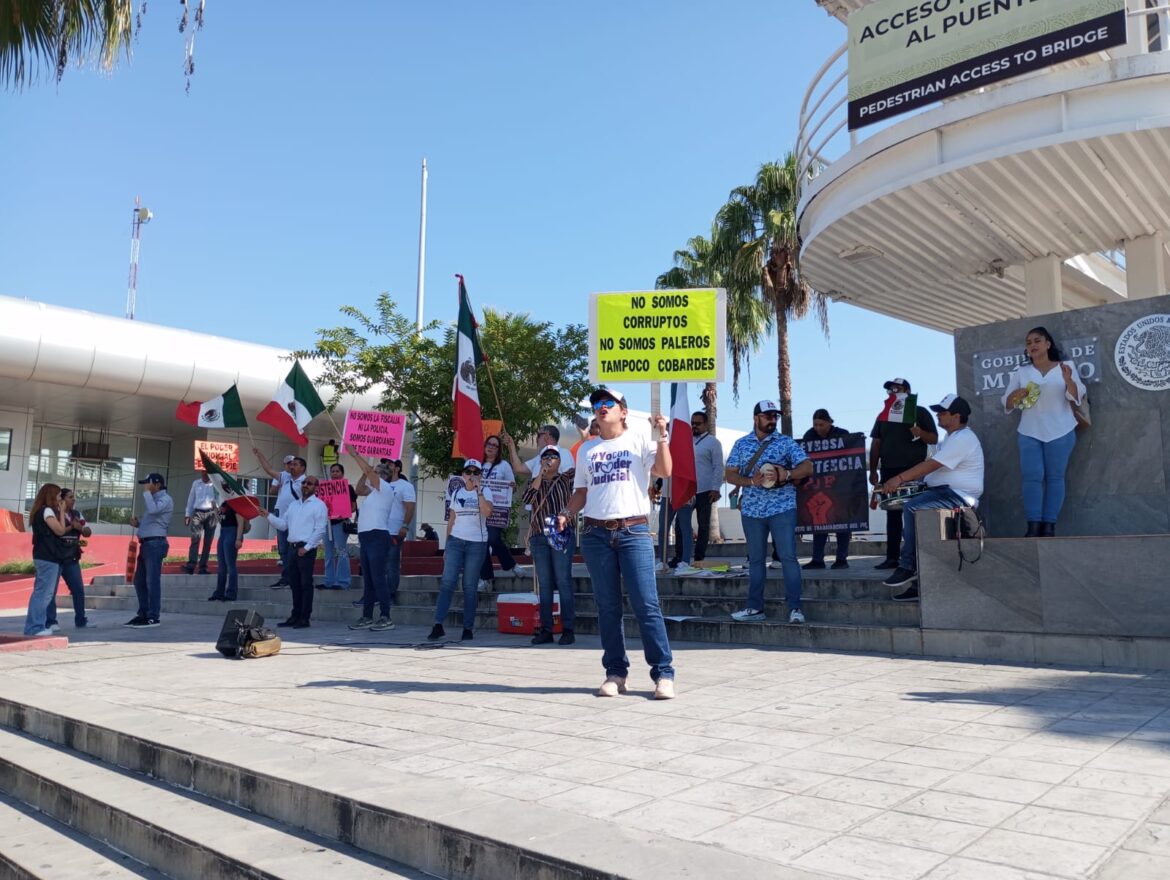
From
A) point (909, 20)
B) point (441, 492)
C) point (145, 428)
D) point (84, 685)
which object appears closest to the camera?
point (84, 685)

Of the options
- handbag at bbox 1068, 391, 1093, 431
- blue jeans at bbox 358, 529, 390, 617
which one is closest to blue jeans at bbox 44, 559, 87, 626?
blue jeans at bbox 358, 529, 390, 617

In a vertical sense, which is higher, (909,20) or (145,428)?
(909,20)

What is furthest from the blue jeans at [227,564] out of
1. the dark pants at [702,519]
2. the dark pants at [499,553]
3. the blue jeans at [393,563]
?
the dark pants at [702,519]

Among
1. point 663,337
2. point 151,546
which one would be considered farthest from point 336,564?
point 663,337

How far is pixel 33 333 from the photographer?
2117 cm

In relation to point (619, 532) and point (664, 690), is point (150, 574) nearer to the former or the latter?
point (619, 532)

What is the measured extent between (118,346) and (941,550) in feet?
70.2

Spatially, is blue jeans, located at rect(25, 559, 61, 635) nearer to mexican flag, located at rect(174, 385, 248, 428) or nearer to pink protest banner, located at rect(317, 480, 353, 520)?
mexican flag, located at rect(174, 385, 248, 428)

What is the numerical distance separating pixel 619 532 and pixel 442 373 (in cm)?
1566

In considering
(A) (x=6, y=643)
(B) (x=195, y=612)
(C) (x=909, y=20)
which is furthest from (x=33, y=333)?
(C) (x=909, y=20)

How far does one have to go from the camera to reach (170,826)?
12.7 feet

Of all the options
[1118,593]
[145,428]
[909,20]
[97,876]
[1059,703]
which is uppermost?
[909,20]

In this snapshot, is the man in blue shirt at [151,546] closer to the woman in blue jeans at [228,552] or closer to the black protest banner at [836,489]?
the woman in blue jeans at [228,552]

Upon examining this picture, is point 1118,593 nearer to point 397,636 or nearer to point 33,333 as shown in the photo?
point 397,636
